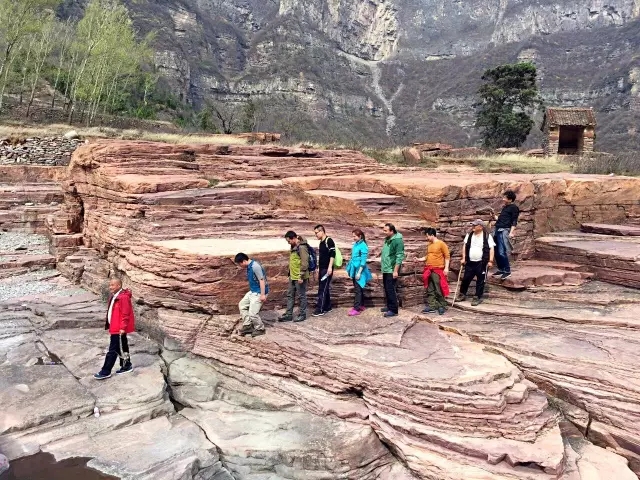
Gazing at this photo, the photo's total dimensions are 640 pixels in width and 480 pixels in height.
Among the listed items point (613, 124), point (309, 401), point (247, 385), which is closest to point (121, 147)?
point (247, 385)

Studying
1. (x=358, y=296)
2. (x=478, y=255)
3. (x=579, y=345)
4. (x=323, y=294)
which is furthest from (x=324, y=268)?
(x=579, y=345)

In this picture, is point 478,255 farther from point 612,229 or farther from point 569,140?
point 569,140

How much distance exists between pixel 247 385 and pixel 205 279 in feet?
6.52

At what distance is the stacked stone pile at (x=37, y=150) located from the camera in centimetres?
2488

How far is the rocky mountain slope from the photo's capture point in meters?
83.4

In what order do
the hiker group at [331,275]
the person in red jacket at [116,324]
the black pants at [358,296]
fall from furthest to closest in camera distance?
the black pants at [358,296], the hiker group at [331,275], the person in red jacket at [116,324]

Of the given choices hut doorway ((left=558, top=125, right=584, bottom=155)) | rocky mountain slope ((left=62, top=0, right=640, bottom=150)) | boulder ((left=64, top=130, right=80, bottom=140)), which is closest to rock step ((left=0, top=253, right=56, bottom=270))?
boulder ((left=64, top=130, right=80, bottom=140))

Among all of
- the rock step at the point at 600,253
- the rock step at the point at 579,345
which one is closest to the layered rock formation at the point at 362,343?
the rock step at the point at 579,345

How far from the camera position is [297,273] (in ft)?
27.0

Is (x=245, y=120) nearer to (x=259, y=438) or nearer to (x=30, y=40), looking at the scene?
(x=30, y=40)

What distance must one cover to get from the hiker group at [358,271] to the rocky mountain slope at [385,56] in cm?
5234

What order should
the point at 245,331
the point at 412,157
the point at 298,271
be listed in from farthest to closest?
1. the point at 412,157
2. the point at 298,271
3. the point at 245,331

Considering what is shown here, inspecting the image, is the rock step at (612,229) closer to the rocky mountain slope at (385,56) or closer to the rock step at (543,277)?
the rock step at (543,277)

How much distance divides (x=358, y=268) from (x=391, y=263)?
0.56m
